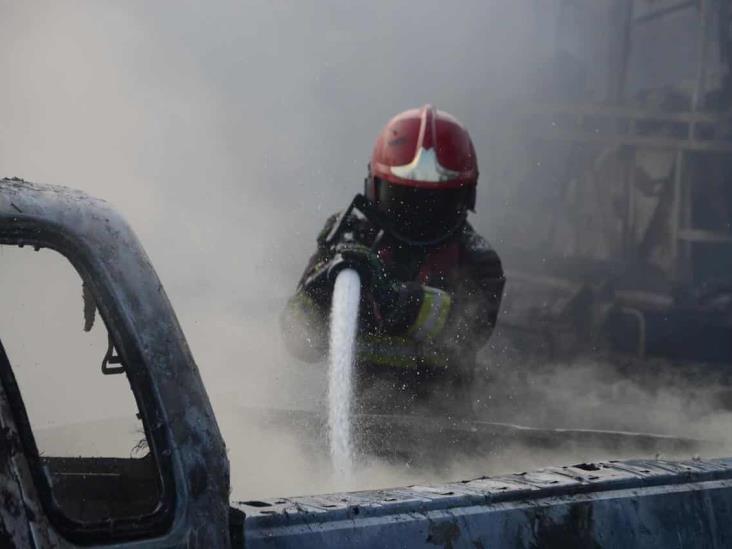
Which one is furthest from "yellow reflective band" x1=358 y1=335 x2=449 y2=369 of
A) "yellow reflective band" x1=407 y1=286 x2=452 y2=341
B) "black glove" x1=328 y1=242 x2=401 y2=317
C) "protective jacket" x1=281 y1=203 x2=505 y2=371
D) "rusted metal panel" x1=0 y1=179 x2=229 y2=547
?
"rusted metal panel" x1=0 y1=179 x2=229 y2=547

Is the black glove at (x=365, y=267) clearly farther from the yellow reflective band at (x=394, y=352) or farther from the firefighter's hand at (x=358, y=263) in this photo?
the yellow reflective band at (x=394, y=352)

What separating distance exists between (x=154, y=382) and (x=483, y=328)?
3460mm

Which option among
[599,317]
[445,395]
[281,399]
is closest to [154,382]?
[445,395]

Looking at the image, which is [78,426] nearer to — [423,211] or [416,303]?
[416,303]

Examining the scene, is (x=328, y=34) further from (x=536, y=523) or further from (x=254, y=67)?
(x=536, y=523)

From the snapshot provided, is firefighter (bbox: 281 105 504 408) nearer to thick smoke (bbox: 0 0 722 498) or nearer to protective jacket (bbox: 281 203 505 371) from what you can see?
protective jacket (bbox: 281 203 505 371)

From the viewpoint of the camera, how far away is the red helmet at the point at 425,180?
5004 mm

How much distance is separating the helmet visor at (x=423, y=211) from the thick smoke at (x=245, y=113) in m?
4.32

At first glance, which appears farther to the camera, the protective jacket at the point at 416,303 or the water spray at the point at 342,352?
the protective jacket at the point at 416,303

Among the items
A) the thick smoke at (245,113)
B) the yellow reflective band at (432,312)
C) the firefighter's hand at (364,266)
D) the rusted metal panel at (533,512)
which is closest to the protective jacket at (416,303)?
the yellow reflective band at (432,312)

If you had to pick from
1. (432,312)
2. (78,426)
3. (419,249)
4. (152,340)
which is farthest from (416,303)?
(152,340)

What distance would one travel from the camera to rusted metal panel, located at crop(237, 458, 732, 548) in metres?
1.79

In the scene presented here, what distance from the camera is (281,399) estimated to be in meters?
8.10

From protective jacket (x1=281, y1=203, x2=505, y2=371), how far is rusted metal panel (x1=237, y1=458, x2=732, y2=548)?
2.30m
